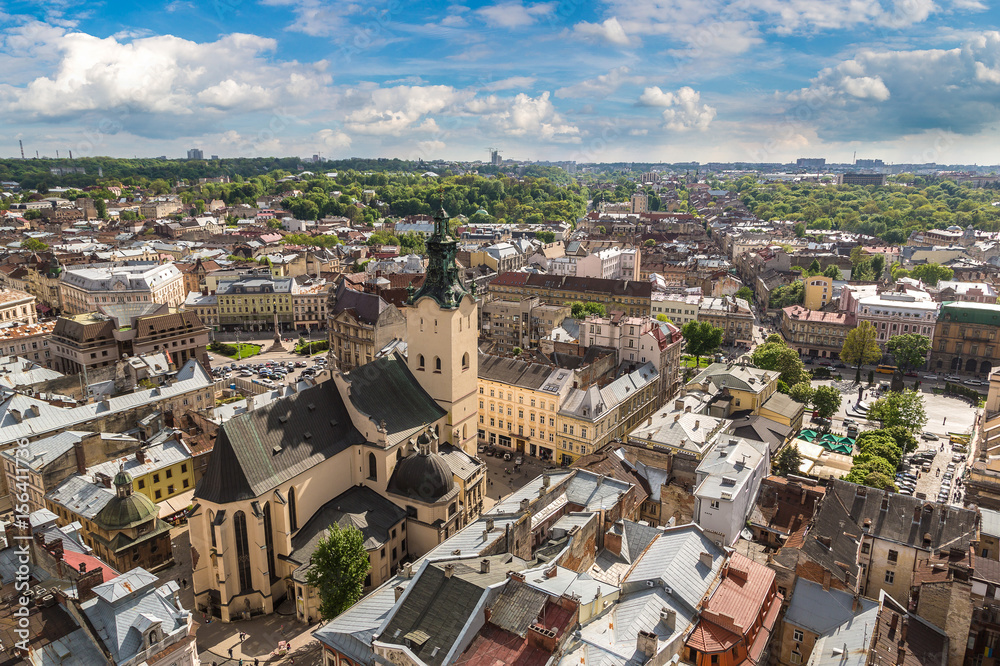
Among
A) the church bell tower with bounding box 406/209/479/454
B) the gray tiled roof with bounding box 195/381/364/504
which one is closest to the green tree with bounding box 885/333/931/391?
the church bell tower with bounding box 406/209/479/454

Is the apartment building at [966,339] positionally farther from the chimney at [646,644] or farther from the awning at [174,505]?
the awning at [174,505]

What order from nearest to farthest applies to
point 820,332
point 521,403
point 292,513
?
point 292,513 → point 521,403 → point 820,332

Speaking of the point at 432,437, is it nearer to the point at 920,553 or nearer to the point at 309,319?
the point at 920,553

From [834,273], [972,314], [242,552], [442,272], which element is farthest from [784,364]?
[834,273]

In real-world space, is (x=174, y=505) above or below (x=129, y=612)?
below

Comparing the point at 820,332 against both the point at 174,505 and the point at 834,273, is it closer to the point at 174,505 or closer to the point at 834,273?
the point at 834,273

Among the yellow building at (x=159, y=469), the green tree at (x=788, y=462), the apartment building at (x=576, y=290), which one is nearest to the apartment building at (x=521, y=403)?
the green tree at (x=788, y=462)
